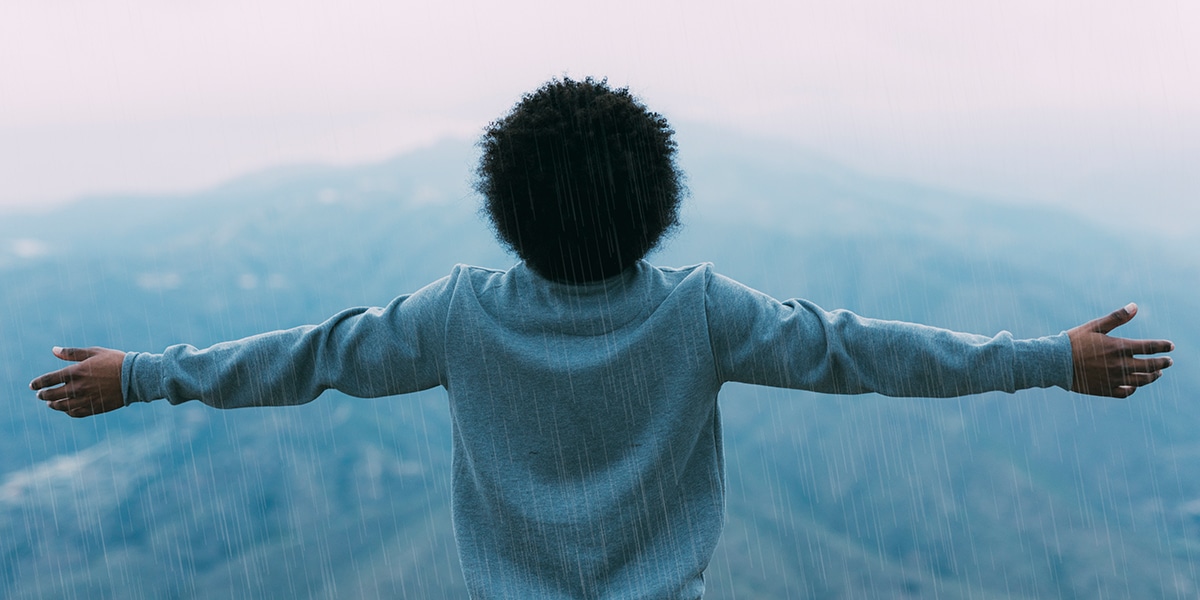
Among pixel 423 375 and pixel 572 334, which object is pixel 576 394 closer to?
pixel 572 334

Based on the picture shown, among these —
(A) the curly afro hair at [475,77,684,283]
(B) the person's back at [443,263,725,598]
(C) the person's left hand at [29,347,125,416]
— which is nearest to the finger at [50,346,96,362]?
(C) the person's left hand at [29,347,125,416]

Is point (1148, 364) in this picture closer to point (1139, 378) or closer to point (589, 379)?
point (1139, 378)

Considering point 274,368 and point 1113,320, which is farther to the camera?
point 274,368

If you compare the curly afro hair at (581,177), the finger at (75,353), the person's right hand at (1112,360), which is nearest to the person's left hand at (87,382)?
the finger at (75,353)

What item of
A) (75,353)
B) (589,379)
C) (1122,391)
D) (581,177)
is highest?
(581,177)

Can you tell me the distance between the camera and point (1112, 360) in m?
1.35

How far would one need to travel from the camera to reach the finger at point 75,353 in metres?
1.49

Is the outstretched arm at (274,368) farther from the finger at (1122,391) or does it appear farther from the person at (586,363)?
the finger at (1122,391)

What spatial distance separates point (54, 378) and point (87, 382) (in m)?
0.05

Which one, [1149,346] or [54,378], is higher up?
[54,378]

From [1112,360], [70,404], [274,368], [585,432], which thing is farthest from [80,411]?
[1112,360]

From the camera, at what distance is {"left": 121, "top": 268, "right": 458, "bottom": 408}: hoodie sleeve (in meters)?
1.46

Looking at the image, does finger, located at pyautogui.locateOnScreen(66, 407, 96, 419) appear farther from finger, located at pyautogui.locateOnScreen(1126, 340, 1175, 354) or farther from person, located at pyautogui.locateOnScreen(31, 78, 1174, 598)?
finger, located at pyautogui.locateOnScreen(1126, 340, 1175, 354)

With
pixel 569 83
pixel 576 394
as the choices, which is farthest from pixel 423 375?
pixel 569 83
